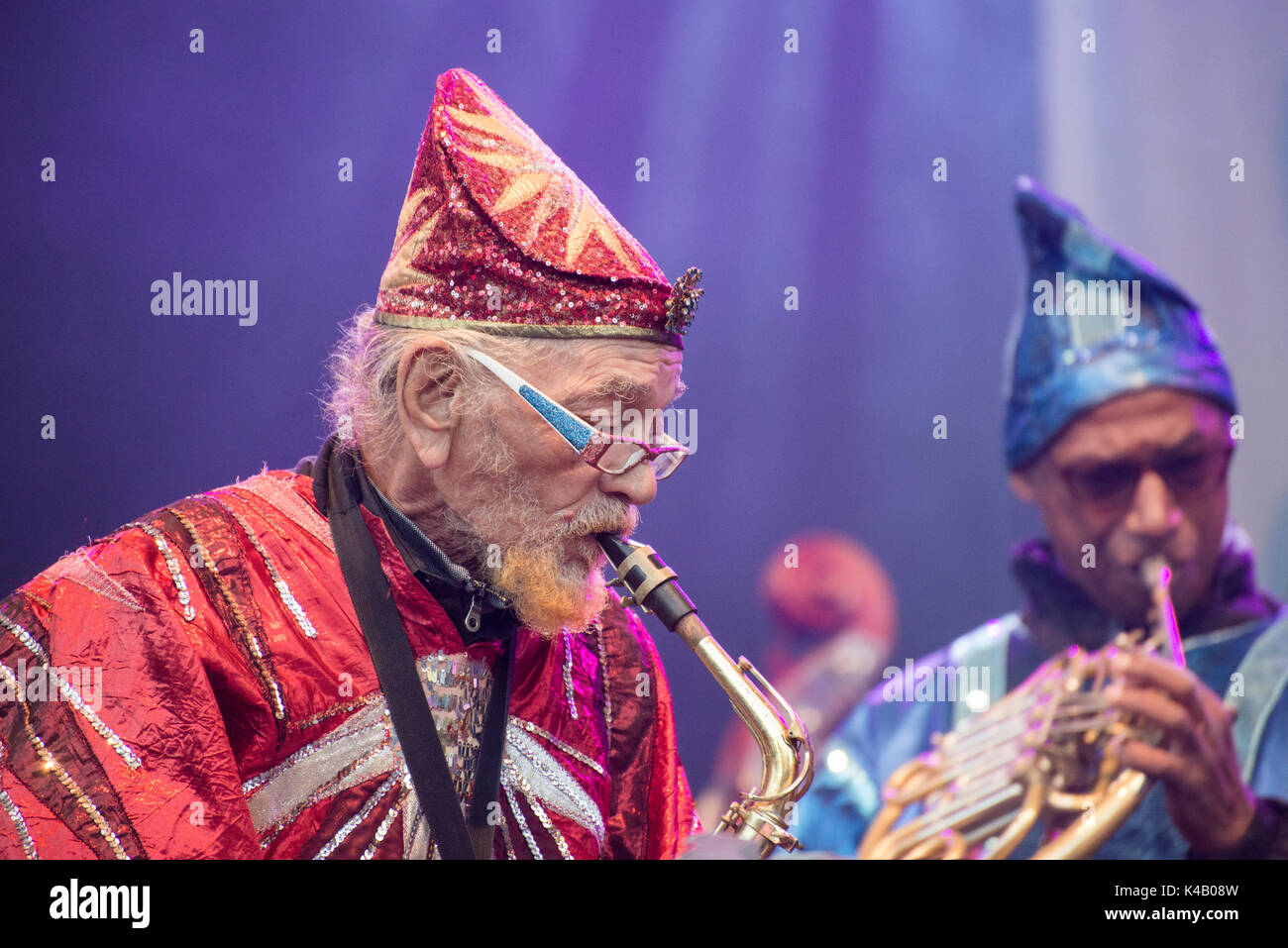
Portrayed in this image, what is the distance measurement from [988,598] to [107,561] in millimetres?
2444

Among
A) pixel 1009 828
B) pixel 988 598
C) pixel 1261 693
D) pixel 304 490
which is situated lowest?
pixel 1009 828

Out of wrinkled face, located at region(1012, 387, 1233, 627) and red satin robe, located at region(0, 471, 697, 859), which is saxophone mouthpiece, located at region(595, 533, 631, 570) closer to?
red satin robe, located at region(0, 471, 697, 859)

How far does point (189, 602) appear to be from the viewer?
1.38m

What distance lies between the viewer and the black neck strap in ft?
4.77

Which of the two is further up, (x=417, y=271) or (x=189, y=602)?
(x=417, y=271)

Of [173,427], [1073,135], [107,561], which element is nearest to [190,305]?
[173,427]

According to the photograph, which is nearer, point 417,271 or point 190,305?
point 417,271

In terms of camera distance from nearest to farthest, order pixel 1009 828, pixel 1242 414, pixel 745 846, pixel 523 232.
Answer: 1. pixel 745 846
2. pixel 523 232
3. pixel 1009 828
4. pixel 1242 414

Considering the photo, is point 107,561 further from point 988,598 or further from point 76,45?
point 988,598

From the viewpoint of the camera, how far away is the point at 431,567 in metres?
1.57

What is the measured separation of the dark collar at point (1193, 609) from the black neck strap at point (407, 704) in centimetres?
205

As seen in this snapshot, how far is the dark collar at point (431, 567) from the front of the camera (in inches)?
62.0

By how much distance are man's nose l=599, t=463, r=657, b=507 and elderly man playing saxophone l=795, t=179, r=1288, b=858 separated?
1.72m

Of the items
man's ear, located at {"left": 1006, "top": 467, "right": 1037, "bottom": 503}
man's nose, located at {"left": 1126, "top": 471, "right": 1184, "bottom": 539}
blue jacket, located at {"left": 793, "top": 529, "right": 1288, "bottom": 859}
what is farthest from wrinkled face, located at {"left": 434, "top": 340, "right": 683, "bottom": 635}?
man's nose, located at {"left": 1126, "top": 471, "right": 1184, "bottom": 539}
